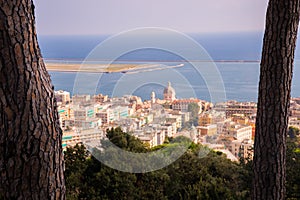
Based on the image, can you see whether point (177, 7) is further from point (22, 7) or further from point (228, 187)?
point (22, 7)

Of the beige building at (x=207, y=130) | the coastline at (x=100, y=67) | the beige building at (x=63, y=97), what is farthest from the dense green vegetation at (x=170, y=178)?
the coastline at (x=100, y=67)

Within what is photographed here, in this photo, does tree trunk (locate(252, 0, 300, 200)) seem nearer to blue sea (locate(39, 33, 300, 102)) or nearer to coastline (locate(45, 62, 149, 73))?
blue sea (locate(39, 33, 300, 102))

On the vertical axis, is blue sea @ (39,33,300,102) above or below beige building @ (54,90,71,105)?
above

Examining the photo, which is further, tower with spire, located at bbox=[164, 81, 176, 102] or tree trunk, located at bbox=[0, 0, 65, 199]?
tower with spire, located at bbox=[164, 81, 176, 102]

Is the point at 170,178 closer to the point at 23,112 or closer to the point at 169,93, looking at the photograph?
the point at 169,93

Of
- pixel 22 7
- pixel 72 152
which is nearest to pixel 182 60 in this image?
pixel 72 152

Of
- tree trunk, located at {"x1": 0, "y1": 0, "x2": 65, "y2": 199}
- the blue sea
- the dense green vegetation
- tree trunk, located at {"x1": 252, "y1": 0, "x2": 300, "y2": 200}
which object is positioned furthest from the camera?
the blue sea

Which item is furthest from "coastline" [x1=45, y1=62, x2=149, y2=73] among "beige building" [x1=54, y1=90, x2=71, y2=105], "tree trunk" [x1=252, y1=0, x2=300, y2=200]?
"tree trunk" [x1=252, y1=0, x2=300, y2=200]

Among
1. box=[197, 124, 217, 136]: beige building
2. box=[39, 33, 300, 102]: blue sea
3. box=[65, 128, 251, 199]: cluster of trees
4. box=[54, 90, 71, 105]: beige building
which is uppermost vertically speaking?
box=[39, 33, 300, 102]: blue sea
